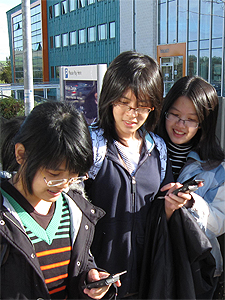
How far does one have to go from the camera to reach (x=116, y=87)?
1.58m

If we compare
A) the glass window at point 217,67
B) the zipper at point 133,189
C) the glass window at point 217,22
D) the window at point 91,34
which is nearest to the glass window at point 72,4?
the window at point 91,34

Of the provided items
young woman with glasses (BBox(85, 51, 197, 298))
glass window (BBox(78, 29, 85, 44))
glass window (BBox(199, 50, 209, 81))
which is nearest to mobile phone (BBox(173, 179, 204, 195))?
young woman with glasses (BBox(85, 51, 197, 298))

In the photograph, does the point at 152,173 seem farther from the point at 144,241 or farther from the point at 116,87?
the point at 116,87

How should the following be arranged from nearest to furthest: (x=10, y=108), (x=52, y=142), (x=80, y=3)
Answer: (x=52, y=142), (x=10, y=108), (x=80, y=3)

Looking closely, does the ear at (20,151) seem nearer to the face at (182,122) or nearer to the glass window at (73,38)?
the face at (182,122)

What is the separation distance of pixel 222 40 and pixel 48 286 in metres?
16.7

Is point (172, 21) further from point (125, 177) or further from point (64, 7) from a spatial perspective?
point (125, 177)

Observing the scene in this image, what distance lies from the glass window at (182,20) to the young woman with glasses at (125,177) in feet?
56.8

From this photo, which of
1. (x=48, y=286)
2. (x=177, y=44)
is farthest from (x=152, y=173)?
(x=177, y=44)

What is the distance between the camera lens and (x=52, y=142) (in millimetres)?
1202

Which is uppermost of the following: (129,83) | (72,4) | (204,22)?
(72,4)

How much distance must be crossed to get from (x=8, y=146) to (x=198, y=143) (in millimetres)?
1119

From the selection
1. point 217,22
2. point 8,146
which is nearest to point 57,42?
point 217,22

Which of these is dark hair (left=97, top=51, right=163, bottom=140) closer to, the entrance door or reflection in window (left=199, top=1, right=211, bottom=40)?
reflection in window (left=199, top=1, right=211, bottom=40)
